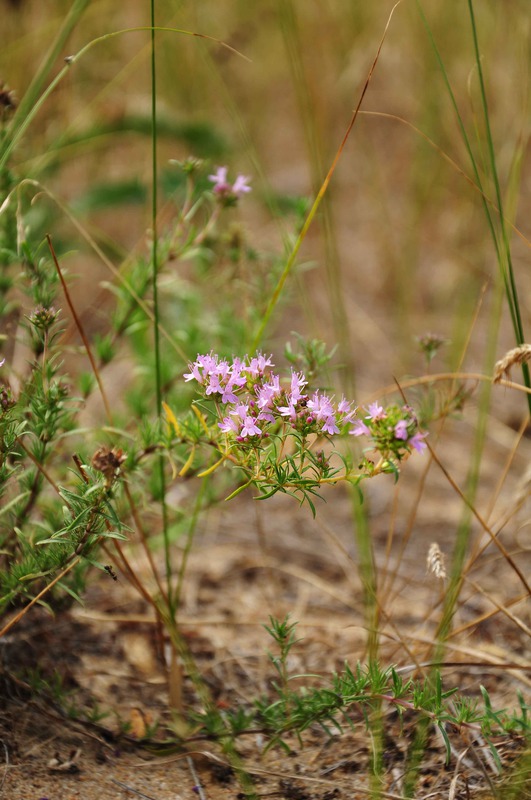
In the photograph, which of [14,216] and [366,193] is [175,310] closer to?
[14,216]

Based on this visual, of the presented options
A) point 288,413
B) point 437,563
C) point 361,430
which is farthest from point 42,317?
point 437,563

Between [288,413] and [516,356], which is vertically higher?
[516,356]

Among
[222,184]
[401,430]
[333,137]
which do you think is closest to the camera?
[401,430]

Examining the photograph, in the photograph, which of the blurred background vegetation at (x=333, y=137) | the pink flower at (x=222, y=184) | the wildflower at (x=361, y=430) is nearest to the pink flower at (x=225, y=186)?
the pink flower at (x=222, y=184)

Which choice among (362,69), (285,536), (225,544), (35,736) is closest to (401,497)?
(285,536)

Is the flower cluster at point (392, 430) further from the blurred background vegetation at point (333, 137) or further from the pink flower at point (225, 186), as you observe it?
the blurred background vegetation at point (333, 137)

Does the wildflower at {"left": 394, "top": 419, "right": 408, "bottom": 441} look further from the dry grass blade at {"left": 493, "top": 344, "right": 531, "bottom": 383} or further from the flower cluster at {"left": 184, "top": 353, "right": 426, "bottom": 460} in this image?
the dry grass blade at {"left": 493, "top": 344, "right": 531, "bottom": 383}

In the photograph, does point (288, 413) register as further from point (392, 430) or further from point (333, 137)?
point (333, 137)

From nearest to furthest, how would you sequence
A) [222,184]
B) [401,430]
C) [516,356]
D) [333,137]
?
[401,430] → [516,356] → [222,184] → [333,137]

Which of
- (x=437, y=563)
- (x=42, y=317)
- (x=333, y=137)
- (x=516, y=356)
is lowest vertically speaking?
(x=437, y=563)
